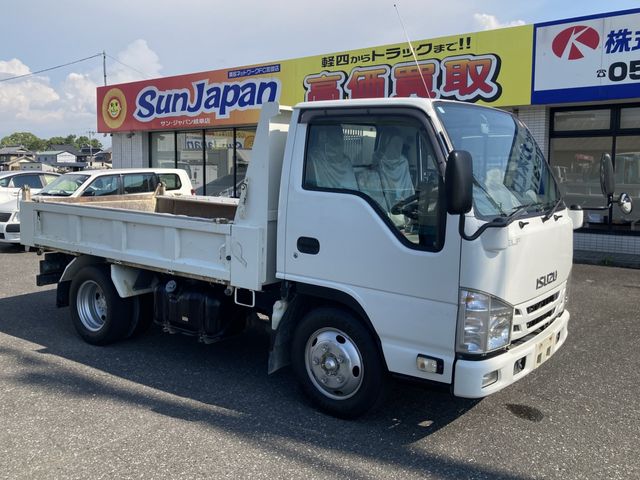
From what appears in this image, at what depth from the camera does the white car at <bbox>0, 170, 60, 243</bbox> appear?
39.8 feet

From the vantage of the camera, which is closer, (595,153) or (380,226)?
(380,226)

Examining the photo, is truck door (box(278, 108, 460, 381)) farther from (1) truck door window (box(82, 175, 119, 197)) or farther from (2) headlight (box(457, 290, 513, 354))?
(1) truck door window (box(82, 175, 119, 197))

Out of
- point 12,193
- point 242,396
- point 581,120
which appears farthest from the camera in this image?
point 12,193

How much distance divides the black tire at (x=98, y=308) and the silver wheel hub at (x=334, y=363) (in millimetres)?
2384

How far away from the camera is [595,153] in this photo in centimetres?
1213

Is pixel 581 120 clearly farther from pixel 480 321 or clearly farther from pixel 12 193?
pixel 12 193

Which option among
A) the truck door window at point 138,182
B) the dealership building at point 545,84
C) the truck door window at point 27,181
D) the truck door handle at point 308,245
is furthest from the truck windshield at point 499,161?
the truck door window at point 27,181

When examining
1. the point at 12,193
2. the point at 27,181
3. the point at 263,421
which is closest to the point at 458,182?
the point at 263,421

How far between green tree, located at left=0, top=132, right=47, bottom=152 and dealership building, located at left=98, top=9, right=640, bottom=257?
14004 cm

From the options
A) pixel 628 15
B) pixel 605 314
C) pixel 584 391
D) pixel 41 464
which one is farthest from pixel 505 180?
pixel 628 15

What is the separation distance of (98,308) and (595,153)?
10.4m

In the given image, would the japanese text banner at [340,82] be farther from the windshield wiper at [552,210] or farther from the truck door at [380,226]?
the truck door at [380,226]

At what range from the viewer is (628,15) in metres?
10.5

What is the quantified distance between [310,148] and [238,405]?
2.04 metres
